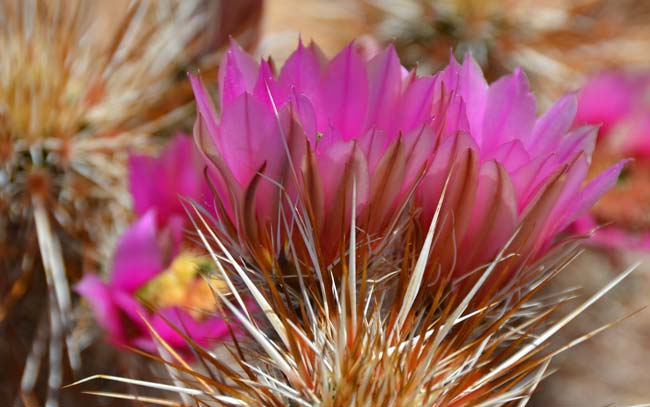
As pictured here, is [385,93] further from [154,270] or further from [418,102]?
[154,270]

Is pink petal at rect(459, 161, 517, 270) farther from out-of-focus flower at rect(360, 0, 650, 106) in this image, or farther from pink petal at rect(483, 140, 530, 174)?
out-of-focus flower at rect(360, 0, 650, 106)

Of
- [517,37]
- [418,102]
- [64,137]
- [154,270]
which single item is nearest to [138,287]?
[154,270]

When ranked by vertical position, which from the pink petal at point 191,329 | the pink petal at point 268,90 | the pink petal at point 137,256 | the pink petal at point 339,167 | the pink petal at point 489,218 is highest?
the pink petal at point 268,90

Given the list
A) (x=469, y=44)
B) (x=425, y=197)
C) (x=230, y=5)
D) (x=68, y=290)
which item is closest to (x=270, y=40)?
(x=230, y=5)

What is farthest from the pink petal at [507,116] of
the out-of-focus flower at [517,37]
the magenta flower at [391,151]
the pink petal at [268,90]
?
the out-of-focus flower at [517,37]

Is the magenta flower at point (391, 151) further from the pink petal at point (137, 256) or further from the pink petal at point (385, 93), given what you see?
the pink petal at point (137, 256)

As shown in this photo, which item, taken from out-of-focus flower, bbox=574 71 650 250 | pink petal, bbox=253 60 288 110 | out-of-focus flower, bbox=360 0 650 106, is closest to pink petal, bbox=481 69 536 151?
pink petal, bbox=253 60 288 110

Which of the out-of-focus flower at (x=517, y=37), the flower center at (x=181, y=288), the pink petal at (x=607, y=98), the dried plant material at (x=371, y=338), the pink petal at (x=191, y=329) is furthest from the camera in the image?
the out-of-focus flower at (x=517, y=37)
